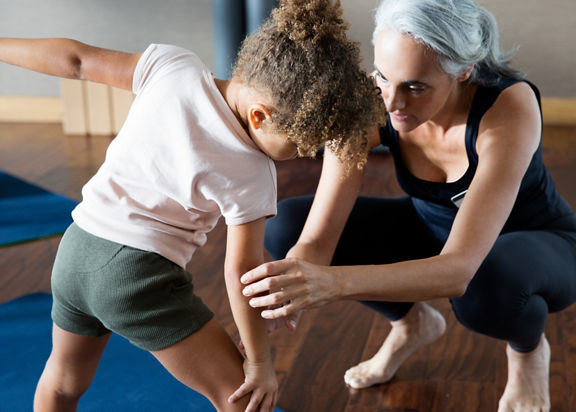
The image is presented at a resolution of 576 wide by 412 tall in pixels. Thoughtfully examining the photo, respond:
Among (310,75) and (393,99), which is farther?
(393,99)

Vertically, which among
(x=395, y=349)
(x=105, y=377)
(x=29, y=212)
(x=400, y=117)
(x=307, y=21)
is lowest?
(x=29, y=212)

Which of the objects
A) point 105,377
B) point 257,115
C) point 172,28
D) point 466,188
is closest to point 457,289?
point 466,188

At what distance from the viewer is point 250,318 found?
1.13m

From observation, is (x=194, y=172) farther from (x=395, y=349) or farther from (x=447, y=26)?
(x=395, y=349)

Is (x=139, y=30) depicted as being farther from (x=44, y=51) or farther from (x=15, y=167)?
(x=44, y=51)

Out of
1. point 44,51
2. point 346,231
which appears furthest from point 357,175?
point 44,51

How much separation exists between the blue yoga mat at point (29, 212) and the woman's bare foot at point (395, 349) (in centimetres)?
123

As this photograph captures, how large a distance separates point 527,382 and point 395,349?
0.96 ft

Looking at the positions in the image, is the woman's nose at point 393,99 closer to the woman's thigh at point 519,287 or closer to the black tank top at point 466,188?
the black tank top at point 466,188

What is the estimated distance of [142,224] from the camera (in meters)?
1.09

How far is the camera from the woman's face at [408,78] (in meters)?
1.32

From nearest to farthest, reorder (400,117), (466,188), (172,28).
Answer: (400,117) < (466,188) < (172,28)

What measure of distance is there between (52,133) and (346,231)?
248cm

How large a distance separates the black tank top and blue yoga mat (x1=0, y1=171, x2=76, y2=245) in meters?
1.31
